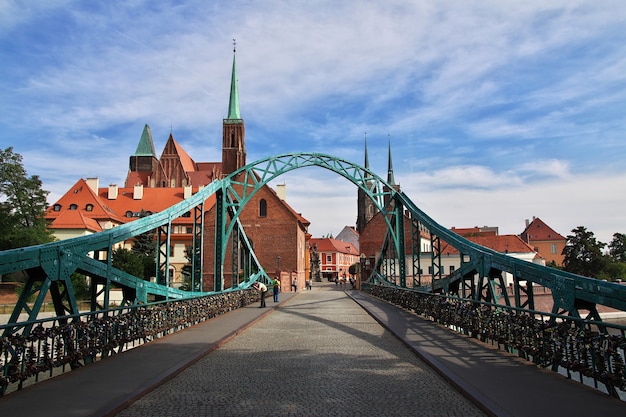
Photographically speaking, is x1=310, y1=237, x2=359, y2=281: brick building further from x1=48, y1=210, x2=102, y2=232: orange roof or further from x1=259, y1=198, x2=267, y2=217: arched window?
x1=48, y1=210, x2=102, y2=232: orange roof

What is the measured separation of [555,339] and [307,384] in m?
3.74

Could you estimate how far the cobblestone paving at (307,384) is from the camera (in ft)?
19.5

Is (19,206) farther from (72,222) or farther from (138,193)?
(138,193)

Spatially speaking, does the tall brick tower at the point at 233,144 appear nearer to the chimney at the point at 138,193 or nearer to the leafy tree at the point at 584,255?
the chimney at the point at 138,193

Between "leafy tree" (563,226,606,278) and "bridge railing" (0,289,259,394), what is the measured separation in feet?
175

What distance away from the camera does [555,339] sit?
752cm

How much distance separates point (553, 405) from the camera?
19.0 ft

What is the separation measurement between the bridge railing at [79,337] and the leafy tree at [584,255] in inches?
2100

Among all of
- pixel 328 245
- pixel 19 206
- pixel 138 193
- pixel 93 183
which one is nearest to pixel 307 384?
pixel 19 206

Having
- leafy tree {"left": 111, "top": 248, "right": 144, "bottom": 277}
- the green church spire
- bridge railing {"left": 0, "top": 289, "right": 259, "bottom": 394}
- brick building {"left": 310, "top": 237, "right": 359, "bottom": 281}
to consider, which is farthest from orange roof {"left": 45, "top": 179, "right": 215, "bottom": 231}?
brick building {"left": 310, "top": 237, "right": 359, "bottom": 281}

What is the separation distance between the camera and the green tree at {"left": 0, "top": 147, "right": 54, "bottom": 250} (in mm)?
Answer: 41469

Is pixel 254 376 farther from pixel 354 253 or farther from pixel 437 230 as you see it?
pixel 354 253

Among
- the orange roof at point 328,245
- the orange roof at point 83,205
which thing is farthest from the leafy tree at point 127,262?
the orange roof at point 328,245

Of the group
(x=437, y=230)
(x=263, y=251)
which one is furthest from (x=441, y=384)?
(x=263, y=251)
